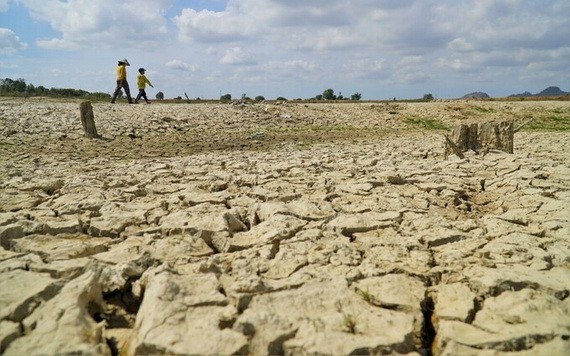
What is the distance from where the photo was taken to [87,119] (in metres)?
8.84

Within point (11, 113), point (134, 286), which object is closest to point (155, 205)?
point (134, 286)

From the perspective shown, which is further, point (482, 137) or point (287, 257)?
point (482, 137)

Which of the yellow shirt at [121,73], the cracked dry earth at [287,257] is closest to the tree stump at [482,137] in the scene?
the cracked dry earth at [287,257]

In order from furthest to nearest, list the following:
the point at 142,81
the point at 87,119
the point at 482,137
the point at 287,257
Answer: the point at 142,81 < the point at 87,119 < the point at 482,137 < the point at 287,257

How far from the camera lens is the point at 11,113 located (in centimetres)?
1037

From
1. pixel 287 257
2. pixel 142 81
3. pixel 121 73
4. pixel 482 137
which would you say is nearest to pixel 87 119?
pixel 121 73

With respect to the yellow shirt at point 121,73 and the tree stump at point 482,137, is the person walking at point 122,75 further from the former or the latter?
the tree stump at point 482,137

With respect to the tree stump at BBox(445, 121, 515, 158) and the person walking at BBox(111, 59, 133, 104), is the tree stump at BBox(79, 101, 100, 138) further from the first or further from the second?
the tree stump at BBox(445, 121, 515, 158)

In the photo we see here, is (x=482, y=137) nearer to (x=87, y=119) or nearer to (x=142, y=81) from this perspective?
(x=87, y=119)

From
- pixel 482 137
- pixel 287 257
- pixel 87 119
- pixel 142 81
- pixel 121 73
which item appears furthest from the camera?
pixel 142 81

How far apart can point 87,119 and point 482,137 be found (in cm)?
824

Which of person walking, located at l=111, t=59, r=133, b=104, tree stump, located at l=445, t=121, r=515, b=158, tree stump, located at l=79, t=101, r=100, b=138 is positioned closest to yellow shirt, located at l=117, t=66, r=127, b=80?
person walking, located at l=111, t=59, r=133, b=104

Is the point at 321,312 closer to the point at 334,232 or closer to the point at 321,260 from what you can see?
the point at 321,260

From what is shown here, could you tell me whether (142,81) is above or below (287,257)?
above
